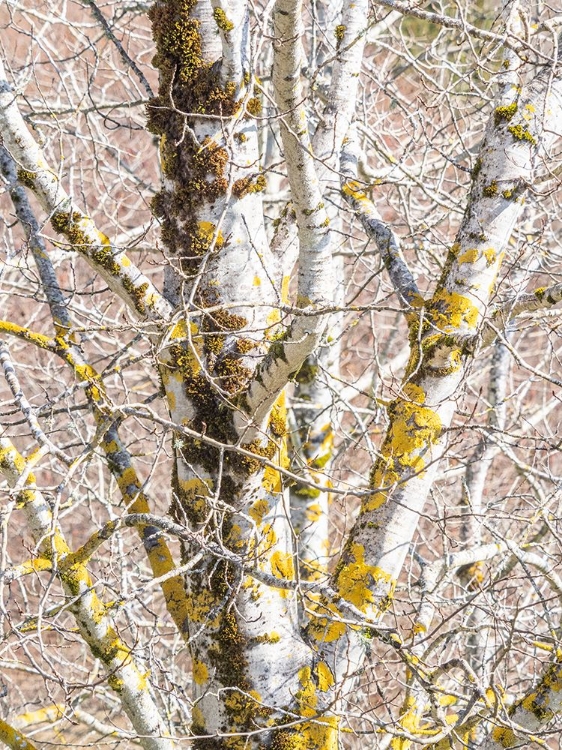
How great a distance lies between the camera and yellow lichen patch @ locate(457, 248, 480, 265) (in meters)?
3.03

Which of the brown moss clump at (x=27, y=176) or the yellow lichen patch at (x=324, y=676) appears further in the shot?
the yellow lichen patch at (x=324, y=676)

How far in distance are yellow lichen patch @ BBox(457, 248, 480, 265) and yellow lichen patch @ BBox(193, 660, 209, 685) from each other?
77.3 inches

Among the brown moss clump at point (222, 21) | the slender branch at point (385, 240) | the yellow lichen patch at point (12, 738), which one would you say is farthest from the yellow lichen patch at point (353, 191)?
the yellow lichen patch at point (12, 738)

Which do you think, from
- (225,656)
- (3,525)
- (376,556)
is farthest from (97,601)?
(376,556)

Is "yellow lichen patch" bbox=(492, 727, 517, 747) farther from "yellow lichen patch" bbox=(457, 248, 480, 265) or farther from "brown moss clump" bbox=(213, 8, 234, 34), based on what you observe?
"brown moss clump" bbox=(213, 8, 234, 34)

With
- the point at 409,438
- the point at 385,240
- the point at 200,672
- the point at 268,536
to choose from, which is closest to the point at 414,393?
the point at 409,438

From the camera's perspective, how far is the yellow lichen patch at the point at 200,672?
3.15 meters

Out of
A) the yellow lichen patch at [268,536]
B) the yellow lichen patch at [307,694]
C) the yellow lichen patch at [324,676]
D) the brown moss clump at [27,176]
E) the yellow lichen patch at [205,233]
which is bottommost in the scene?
the yellow lichen patch at [307,694]

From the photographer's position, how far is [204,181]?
2865 mm

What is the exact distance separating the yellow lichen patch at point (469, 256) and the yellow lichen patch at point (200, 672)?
1.96 meters

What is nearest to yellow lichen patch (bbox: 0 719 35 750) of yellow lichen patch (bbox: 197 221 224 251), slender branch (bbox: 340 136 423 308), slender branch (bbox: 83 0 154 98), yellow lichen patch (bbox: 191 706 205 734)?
yellow lichen patch (bbox: 191 706 205 734)

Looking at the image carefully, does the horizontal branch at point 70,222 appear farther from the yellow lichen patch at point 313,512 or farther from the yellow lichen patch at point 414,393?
the yellow lichen patch at point 313,512

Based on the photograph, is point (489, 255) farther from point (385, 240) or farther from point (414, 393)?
point (414, 393)

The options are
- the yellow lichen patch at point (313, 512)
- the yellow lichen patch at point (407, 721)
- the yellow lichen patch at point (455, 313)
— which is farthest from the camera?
the yellow lichen patch at point (313, 512)
